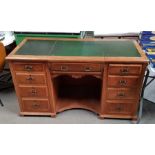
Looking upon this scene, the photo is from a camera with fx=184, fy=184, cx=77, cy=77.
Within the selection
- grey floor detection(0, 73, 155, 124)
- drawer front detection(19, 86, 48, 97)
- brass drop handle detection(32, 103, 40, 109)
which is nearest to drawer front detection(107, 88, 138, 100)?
grey floor detection(0, 73, 155, 124)

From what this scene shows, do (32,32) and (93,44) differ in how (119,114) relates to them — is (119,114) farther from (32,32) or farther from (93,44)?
(32,32)

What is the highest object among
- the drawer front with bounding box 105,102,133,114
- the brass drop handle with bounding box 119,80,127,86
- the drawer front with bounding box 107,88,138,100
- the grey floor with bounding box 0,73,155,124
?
the brass drop handle with bounding box 119,80,127,86

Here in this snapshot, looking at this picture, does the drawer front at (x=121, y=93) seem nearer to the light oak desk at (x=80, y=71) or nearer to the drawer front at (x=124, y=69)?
the light oak desk at (x=80, y=71)

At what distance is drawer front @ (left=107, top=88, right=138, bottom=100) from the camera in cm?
175

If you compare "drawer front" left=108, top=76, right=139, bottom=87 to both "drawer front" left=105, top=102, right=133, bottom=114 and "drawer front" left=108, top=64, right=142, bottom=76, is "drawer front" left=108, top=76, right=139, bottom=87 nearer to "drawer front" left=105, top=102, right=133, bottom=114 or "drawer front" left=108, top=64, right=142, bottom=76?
"drawer front" left=108, top=64, right=142, bottom=76

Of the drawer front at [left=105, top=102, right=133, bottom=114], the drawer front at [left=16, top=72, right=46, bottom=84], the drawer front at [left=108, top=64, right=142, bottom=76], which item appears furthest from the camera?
the drawer front at [left=105, top=102, right=133, bottom=114]

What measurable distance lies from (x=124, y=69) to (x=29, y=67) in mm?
846

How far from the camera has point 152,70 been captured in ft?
5.24

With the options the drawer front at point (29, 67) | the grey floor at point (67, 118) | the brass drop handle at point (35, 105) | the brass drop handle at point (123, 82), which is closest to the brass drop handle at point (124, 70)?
the brass drop handle at point (123, 82)

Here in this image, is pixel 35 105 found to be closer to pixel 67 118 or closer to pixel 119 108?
pixel 67 118

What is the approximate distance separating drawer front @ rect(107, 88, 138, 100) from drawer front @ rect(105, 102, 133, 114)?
0.09m

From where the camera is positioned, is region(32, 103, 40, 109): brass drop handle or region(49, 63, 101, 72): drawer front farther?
region(32, 103, 40, 109): brass drop handle

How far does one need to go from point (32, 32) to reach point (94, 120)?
136 cm

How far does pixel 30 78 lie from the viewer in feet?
5.69
